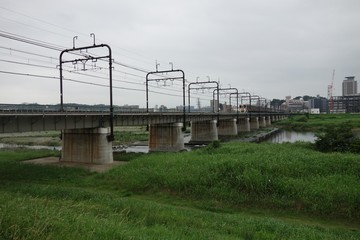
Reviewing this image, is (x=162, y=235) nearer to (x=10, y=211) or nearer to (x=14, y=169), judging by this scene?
(x=10, y=211)

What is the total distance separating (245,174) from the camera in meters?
22.4

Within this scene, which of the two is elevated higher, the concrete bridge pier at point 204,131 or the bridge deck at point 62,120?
the bridge deck at point 62,120

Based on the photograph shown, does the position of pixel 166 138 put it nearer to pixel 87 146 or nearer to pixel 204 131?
pixel 87 146

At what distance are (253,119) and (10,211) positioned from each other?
127389 millimetres

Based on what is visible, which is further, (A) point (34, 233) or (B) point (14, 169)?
(B) point (14, 169)

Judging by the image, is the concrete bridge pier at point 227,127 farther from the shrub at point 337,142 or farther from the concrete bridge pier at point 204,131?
the shrub at point 337,142

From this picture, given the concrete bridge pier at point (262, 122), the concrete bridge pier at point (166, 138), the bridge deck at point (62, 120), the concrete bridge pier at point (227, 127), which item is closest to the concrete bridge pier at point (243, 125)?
the concrete bridge pier at point (227, 127)

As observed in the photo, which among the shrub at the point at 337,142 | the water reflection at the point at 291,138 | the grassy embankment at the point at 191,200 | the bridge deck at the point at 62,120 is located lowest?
the water reflection at the point at 291,138

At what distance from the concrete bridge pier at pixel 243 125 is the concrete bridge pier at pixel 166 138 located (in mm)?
59281

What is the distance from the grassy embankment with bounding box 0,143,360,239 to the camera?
10141 millimetres

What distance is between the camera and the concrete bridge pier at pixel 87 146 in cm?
3784

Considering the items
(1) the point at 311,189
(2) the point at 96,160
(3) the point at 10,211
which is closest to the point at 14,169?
(2) the point at 96,160

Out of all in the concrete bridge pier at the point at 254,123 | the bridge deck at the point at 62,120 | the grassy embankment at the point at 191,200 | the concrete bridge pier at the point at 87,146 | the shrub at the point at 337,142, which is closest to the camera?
the grassy embankment at the point at 191,200

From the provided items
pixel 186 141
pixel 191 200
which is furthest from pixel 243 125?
pixel 191 200
